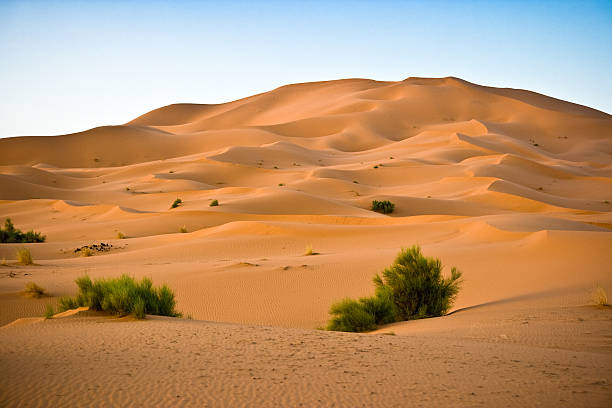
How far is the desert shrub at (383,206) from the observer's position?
95.8 ft

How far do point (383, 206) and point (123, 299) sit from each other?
23739mm

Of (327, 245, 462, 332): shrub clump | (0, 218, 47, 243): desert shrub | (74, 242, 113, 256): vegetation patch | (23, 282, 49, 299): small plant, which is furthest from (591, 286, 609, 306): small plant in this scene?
(0, 218, 47, 243): desert shrub

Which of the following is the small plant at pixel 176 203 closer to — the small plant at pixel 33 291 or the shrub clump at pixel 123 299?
the small plant at pixel 33 291

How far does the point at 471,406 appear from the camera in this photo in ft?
12.3

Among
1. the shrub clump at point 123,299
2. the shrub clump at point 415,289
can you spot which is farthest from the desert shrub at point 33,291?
the shrub clump at point 415,289

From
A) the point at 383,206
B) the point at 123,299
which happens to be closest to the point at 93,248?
the point at 123,299

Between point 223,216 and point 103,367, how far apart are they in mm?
19535

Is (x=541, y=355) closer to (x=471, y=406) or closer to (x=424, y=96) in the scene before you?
(x=471, y=406)

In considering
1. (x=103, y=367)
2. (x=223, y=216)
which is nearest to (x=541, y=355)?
(x=103, y=367)

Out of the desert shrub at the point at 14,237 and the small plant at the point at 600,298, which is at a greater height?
the desert shrub at the point at 14,237

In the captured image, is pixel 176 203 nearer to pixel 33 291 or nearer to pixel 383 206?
pixel 383 206

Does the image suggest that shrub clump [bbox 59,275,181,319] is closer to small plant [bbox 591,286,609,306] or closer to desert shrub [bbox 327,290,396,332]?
desert shrub [bbox 327,290,396,332]

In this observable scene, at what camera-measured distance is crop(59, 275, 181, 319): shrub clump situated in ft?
22.0

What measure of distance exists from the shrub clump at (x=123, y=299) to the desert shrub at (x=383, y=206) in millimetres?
22342
